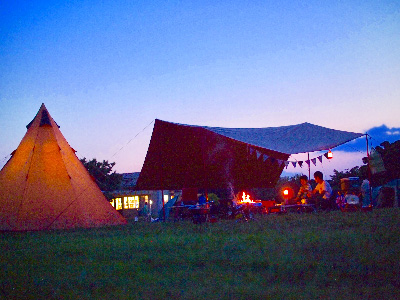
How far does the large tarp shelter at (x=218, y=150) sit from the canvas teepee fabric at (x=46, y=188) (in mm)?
2023

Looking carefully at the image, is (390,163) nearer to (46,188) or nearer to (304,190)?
(304,190)

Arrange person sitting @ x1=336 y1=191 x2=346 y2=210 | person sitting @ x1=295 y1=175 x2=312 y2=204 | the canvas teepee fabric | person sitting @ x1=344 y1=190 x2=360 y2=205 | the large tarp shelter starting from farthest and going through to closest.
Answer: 1. person sitting @ x1=336 y1=191 x2=346 y2=210
2. person sitting @ x1=344 y1=190 x2=360 y2=205
3. person sitting @ x1=295 y1=175 x2=312 y2=204
4. the large tarp shelter
5. the canvas teepee fabric

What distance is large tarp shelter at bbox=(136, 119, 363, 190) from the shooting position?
9.91 m

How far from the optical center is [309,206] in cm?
1031

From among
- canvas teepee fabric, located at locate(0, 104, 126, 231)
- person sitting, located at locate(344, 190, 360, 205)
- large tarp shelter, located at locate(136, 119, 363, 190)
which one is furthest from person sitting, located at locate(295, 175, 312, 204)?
canvas teepee fabric, located at locate(0, 104, 126, 231)

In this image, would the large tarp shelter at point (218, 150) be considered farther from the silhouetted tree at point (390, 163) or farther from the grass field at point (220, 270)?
the silhouetted tree at point (390, 163)

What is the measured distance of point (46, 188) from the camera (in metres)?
9.32

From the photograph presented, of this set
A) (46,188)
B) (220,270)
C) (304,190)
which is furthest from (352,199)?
(220,270)

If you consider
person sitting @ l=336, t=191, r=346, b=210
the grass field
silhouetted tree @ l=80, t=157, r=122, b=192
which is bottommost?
the grass field

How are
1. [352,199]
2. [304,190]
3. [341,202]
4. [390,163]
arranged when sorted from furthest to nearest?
[390,163], [341,202], [352,199], [304,190]

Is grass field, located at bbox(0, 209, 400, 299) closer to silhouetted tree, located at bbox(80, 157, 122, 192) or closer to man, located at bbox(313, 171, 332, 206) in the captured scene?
man, located at bbox(313, 171, 332, 206)

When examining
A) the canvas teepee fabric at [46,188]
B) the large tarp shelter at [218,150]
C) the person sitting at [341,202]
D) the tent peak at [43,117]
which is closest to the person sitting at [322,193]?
the large tarp shelter at [218,150]

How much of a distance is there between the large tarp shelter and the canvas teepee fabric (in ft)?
6.64

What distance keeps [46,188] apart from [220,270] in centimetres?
733
